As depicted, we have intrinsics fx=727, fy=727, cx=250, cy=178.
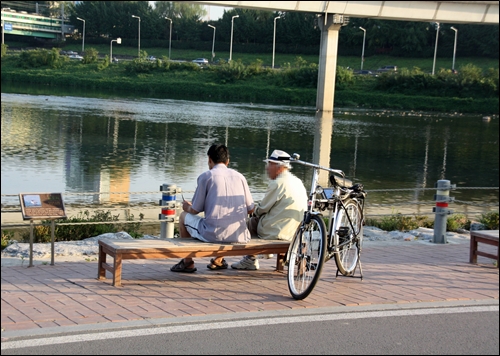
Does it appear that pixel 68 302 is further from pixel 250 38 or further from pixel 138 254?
pixel 250 38

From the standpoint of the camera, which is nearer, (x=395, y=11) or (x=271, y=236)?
(x=271, y=236)

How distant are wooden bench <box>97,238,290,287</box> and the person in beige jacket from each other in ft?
0.55

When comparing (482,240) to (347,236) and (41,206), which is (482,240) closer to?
(347,236)

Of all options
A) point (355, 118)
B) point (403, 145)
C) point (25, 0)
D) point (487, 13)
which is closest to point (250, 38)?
point (25, 0)

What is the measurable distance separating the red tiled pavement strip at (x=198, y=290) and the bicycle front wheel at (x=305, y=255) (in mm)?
152

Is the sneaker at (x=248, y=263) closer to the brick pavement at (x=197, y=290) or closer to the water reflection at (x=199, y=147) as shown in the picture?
the brick pavement at (x=197, y=290)

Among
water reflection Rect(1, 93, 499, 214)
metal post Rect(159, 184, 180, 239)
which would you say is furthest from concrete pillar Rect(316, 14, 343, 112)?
metal post Rect(159, 184, 180, 239)

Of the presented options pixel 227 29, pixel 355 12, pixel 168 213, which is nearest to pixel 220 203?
pixel 168 213

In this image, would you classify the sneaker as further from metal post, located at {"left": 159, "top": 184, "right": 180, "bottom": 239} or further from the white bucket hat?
metal post, located at {"left": 159, "top": 184, "right": 180, "bottom": 239}

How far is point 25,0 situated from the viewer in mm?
93938

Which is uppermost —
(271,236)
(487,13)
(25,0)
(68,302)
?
(25,0)

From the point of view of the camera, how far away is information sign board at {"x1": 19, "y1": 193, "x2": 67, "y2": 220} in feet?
25.7

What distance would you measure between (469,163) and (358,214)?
25.0 metres

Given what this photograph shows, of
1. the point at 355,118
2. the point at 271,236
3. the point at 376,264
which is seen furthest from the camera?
the point at 355,118
